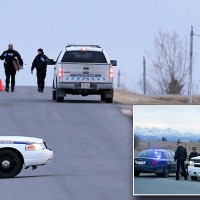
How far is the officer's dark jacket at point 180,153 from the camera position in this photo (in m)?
16.7

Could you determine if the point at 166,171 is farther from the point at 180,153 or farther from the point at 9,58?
the point at 9,58

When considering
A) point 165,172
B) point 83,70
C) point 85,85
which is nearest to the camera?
point 165,172

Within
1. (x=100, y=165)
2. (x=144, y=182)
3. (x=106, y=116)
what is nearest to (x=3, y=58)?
(x=106, y=116)

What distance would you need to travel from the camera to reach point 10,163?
2338cm

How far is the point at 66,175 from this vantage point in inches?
967

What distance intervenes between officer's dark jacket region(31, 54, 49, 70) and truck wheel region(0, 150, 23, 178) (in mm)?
20345

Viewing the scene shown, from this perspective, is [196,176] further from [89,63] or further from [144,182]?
[89,63]

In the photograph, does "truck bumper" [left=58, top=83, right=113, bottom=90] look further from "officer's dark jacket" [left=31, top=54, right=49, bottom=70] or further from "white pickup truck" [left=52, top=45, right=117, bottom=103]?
"officer's dark jacket" [left=31, top=54, right=49, bottom=70]

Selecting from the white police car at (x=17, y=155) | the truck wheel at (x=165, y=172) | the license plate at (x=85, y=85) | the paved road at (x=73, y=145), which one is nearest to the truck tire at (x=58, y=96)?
the paved road at (x=73, y=145)

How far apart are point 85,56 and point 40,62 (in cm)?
443

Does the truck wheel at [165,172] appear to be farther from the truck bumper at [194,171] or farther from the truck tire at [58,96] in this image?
the truck tire at [58,96]

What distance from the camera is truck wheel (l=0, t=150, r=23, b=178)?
23.2 meters

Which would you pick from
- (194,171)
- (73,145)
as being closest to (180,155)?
(194,171)

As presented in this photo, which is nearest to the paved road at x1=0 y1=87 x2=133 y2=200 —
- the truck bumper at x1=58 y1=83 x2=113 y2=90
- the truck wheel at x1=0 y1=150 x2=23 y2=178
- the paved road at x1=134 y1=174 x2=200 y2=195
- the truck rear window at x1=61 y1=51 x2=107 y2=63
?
the truck wheel at x1=0 y1=150 x2=23 y2=178
